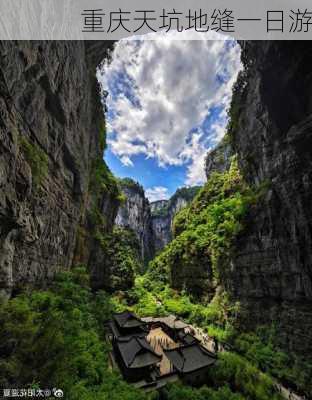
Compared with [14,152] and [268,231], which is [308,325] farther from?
[14,152]

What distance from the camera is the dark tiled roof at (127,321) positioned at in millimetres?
18392

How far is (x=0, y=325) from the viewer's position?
554 cm

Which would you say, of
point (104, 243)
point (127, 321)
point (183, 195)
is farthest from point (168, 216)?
point (127, 321)

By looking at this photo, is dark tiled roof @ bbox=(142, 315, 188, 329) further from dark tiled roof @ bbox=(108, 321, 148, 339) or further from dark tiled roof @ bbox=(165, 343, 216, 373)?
dark tiled roof @ bbox=(165, 343, 216, 373)

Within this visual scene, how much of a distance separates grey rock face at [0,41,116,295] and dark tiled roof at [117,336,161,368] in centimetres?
692

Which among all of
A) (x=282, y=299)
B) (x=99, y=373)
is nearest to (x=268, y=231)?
(x=282, y=299)

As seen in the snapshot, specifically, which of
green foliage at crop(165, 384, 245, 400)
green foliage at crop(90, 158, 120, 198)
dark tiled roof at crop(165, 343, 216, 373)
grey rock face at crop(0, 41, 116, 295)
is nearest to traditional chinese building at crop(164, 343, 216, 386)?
dark tiled roof at crop(165, 343, 216, 373)

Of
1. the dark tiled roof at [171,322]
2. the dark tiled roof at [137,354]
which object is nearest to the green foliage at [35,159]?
the dark tiled roof at [137,354]

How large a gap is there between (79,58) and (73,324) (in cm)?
2018

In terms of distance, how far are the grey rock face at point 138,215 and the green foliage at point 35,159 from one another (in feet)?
245

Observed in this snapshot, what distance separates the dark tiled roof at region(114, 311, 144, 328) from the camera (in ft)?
60.3

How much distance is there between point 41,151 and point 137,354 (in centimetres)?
1382

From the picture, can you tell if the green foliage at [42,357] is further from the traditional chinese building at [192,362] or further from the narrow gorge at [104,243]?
the traditional chinese building at [192,362]

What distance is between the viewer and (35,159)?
1108 centimetres
